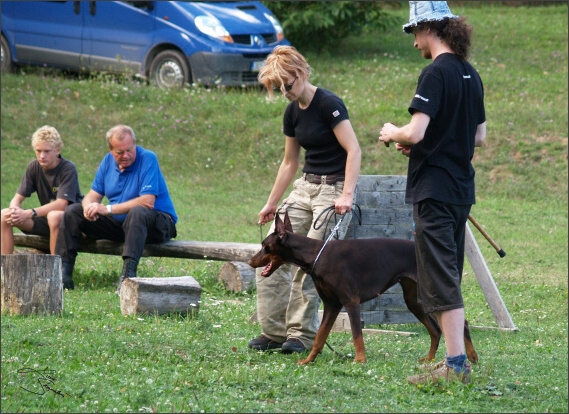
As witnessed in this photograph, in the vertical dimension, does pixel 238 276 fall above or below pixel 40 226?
below

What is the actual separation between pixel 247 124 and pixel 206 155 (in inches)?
39.5

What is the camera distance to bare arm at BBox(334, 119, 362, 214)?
5738 mm

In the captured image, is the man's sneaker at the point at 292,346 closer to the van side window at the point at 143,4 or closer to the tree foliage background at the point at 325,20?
the van side window at the point at 143,4

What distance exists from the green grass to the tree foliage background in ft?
1.89

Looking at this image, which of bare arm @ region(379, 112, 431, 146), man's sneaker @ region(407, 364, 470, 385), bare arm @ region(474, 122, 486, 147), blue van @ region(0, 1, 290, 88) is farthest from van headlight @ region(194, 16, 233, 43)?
man's sneaker @ region(407, 364, 470, 385)

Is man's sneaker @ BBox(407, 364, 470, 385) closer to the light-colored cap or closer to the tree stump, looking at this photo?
the light-colored cap

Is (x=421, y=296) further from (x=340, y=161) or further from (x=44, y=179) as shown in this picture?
(x=44, y=179)

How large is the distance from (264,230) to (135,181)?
3206 millimetres

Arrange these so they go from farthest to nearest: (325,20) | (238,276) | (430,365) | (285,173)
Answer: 1. (325,20)
2. (238,276)
3. (285,173)
4. (430,365)

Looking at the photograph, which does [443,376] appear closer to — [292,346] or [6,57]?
[292,346]

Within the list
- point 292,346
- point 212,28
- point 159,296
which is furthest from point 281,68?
point 212,28

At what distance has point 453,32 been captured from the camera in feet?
15.9

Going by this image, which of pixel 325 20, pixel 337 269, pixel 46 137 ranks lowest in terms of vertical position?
pixel 337 269

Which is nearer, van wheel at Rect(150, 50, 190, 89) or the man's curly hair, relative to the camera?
the man's curly hair
